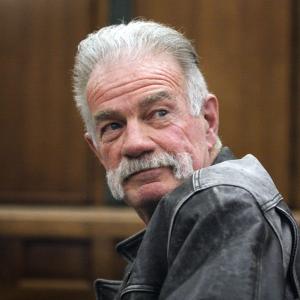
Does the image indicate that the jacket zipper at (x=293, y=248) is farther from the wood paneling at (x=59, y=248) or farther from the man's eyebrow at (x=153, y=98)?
the wood paneling at (x=59, y=248)

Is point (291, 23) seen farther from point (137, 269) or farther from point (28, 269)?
point (137, 269)

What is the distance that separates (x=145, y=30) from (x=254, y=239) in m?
0.60

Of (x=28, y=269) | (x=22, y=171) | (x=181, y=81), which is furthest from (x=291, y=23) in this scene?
(x=181, y=81)

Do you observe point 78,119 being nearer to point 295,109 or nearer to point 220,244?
point 295,109

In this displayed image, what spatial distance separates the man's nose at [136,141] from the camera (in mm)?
1637

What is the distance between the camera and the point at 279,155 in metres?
5.16

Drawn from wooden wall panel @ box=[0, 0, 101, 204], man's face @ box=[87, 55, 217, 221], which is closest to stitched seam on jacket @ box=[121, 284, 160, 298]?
man's face @ box=[87, 55, 217, 221]

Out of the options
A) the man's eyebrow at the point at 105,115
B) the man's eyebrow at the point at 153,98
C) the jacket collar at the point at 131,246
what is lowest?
the jacket collar at the point at 131,246

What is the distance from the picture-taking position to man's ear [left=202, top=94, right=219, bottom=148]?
6.07 ft

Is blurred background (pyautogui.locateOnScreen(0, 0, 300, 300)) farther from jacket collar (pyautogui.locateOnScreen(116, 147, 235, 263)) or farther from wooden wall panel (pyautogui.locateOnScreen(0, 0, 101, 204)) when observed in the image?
jacket collar (pyautogui.locateOnScreen(116, 147, 235, 263))

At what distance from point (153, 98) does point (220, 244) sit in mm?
480

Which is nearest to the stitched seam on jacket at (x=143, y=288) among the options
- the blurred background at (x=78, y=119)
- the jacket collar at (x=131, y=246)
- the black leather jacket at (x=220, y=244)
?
the black leather jacket at (x=220, y=244)

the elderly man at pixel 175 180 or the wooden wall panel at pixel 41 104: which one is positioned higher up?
the elderly man at pixel 175 180

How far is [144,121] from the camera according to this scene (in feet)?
5.43
